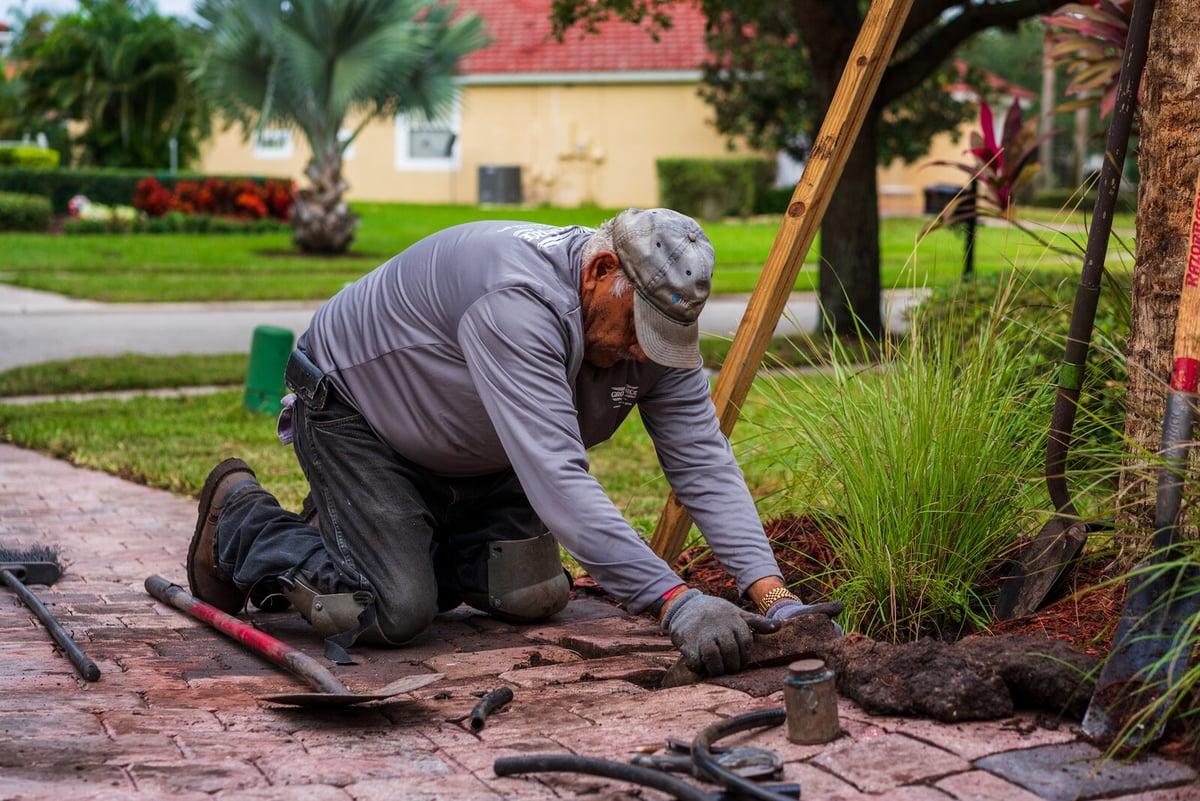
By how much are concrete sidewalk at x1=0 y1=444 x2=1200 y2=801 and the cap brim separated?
2.64 feet

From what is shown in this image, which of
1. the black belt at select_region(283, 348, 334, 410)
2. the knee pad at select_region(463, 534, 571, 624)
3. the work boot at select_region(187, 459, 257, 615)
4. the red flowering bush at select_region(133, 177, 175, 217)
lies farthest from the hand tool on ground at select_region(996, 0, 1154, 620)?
the red flowering bush at select_region(133, 177, 175, 217)

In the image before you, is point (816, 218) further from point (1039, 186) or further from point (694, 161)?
point (1039, 186)

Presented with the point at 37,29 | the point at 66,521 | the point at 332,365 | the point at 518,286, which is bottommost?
the point at 66,521

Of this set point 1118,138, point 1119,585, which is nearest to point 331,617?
point 1119,585

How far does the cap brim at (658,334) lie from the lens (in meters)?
3.31

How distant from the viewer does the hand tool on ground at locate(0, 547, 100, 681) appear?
11.7ft

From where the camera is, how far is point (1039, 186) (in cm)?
4159

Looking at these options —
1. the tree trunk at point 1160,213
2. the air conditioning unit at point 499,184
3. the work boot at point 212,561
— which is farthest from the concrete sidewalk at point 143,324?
the air conditioning unit at point 499,184

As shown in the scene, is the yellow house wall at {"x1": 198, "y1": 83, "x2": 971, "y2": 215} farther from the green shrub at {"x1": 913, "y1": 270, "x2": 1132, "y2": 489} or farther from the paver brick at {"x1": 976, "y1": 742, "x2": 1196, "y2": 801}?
the paver brick at {"x1": 976, "y1": 742, "x2": 1196, "y2": 801}

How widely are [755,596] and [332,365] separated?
1417 millimetres

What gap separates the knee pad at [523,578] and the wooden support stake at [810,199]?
42cm

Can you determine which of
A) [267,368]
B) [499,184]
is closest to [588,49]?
[499,184]

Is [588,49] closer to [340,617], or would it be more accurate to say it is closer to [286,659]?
[340,617]

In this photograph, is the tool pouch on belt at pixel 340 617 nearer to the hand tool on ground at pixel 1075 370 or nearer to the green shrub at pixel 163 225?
the hand tool on ground at pixel 1075 370
